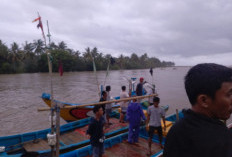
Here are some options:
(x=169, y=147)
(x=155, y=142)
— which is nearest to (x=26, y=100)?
(x=155, y=142)

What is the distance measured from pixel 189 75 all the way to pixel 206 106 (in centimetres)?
19

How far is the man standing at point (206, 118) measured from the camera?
82 cm

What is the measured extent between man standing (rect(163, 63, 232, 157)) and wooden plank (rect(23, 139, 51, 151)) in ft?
16.6

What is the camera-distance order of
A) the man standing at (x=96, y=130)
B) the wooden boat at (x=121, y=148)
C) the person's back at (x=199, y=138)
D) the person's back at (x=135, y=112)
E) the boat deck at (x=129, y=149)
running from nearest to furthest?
1. the person's back at (x=199, y=138)
2. the man standing at (x=96, y=130)
3. the wooden boat at (x=121, y=148)
4. the boat deck at (x=129, y=149)
5. the person's back at (x=135, y=112)

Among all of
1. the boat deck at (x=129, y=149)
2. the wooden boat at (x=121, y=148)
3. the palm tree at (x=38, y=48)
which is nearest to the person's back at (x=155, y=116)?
the wooden boat at (x=121, y=148)

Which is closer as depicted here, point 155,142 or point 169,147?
point 169,147

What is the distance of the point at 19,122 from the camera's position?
34.2 ft

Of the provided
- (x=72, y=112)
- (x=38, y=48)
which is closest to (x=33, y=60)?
(x=38, y=48)

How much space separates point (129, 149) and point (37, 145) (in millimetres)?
2829

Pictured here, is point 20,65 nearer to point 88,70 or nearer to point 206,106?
point 88,70

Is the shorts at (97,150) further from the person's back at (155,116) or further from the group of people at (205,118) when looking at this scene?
the group of people at (205,118)

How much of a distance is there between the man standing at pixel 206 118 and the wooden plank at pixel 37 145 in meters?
5.05

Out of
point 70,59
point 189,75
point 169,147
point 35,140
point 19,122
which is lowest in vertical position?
point 19,122

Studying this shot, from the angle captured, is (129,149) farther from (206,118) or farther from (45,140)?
(206,118)
